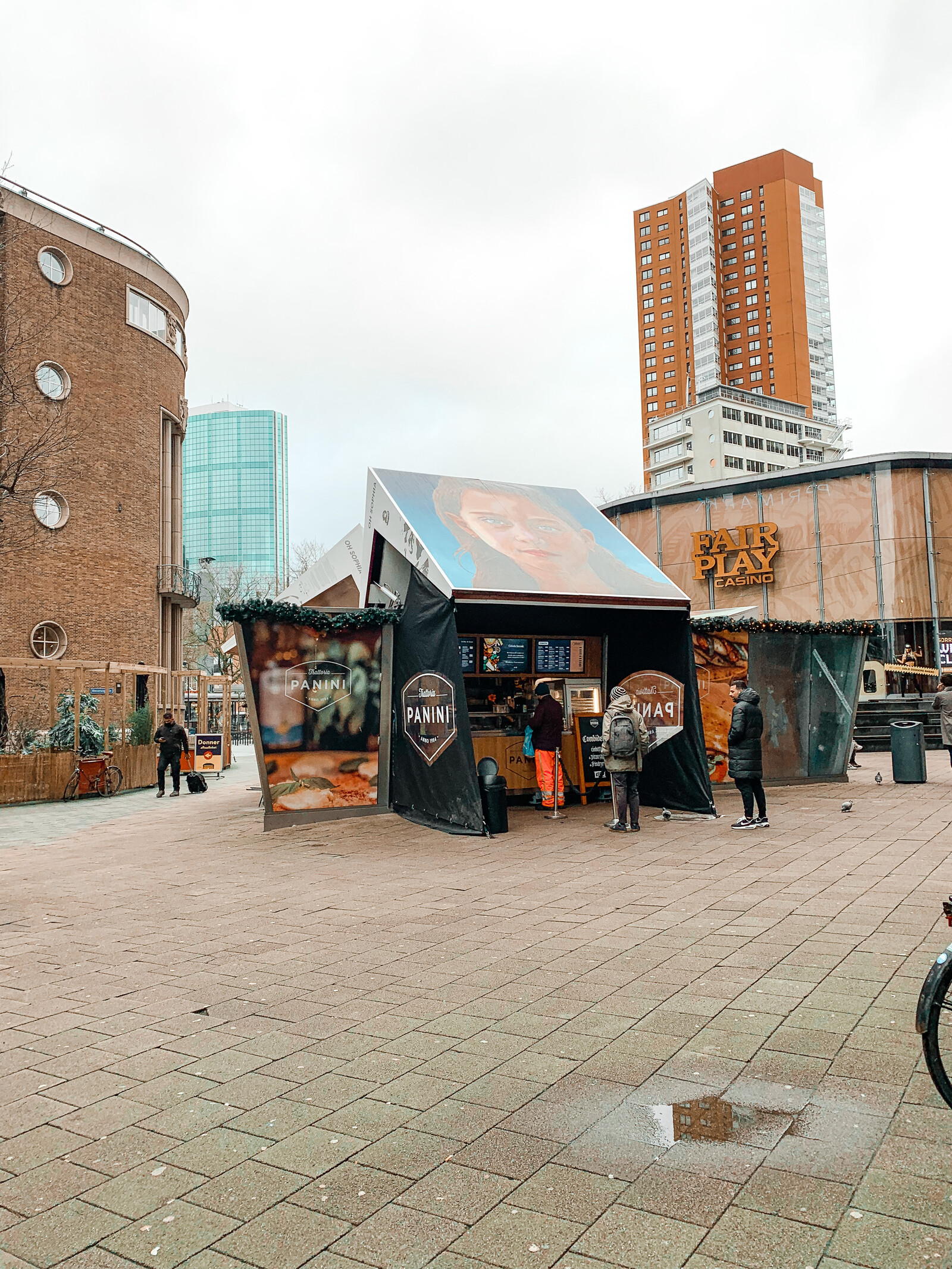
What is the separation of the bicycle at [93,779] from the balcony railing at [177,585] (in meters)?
15.3

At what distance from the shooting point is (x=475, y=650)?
1423 cm

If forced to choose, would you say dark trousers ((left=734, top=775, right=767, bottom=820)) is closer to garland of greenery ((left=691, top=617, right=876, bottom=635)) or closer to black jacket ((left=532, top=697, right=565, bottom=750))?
black jacket ((left=532, top=697, right=565, bottom=750))

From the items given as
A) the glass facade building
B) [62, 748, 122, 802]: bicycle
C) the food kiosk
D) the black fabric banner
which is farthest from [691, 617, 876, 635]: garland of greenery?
the glass facade building

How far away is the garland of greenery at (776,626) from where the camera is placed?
584 inches

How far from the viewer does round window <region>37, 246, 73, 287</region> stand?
30261 mm

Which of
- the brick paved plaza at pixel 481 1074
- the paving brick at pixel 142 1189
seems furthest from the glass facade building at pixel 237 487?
the paving brick at pixel 142 1189

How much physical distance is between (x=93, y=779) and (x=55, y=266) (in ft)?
63.7

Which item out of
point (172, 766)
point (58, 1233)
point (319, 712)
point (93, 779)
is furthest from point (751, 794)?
point (93, 779)

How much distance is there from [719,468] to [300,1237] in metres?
82.8

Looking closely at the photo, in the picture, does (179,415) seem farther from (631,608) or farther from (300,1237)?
(300,1237)

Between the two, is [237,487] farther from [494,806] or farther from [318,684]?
[494,806]

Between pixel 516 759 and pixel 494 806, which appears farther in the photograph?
pixel 516 759

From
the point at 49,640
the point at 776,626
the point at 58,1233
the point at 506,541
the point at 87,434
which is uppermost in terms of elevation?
the point at 87,434

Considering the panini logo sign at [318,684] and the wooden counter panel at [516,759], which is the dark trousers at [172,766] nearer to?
the panini logo sign at [318,684]
